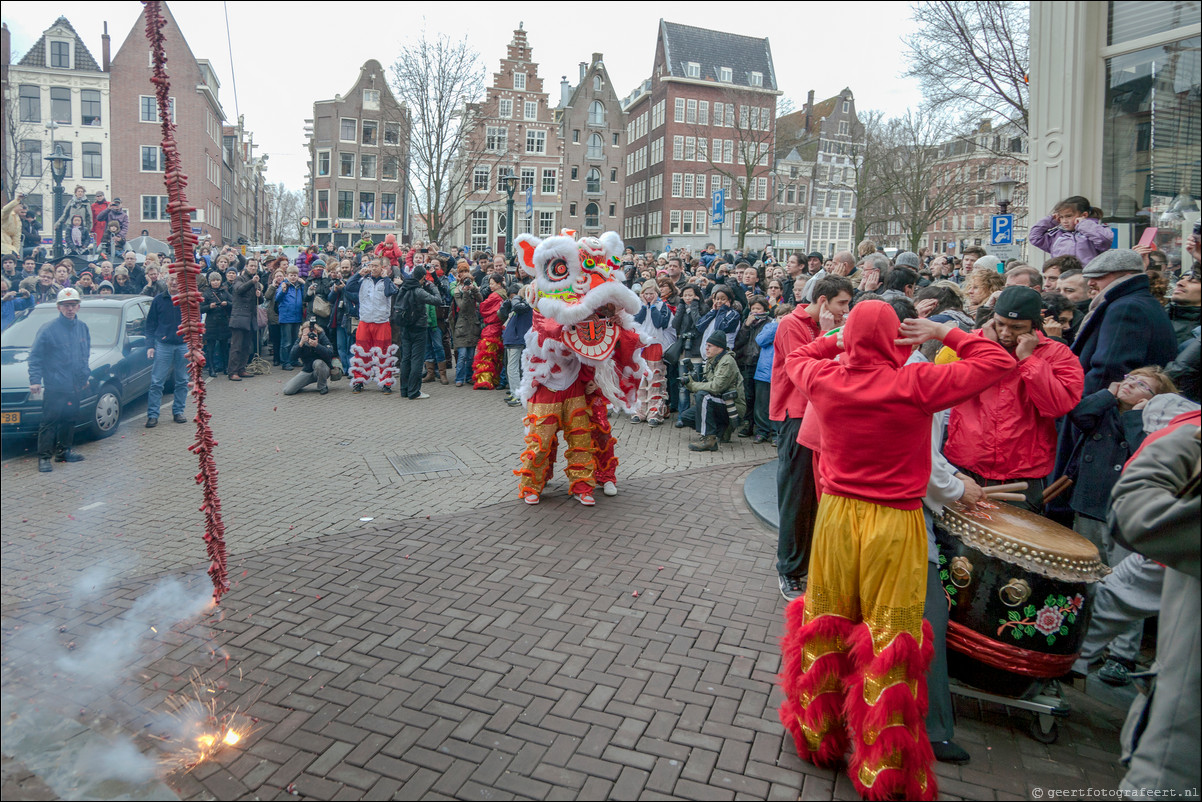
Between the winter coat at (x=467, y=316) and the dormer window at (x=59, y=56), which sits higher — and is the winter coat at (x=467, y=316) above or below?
below

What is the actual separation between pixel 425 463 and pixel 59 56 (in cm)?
546

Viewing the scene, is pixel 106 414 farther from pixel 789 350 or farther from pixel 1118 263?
pixel 1118 263

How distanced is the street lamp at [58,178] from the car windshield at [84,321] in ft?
1.80

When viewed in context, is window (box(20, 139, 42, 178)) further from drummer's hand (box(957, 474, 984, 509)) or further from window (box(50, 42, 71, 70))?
drummer's hand (box(957, 474, 984, 509))

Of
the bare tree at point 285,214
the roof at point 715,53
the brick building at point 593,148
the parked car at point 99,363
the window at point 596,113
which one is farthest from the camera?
the bare tree at point 285,214

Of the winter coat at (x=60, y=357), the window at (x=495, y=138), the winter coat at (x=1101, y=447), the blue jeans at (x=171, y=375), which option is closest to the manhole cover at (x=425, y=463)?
the blue jeans at (x=171, y=375)

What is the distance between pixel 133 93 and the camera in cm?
343

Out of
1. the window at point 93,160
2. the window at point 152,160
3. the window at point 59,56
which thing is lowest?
the window at point 152,160

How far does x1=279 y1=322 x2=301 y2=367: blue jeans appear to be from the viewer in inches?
544

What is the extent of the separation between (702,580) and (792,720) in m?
1.97

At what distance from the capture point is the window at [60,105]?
3.19 m

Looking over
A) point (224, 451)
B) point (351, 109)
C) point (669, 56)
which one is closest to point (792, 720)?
point (224, 451)

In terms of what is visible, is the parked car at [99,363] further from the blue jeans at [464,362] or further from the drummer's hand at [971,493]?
the blue jeans at [464,362]

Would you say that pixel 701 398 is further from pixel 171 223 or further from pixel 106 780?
pixel 106 780
